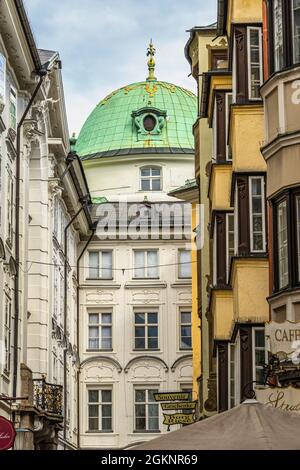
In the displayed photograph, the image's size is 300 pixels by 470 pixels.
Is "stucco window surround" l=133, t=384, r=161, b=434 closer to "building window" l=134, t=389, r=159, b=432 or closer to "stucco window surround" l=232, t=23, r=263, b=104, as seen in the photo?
"building window" l=134, t=389, r=159, b=432

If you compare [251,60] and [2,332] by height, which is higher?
A: [251,60]

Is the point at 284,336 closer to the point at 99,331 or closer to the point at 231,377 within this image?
the point at 231,377

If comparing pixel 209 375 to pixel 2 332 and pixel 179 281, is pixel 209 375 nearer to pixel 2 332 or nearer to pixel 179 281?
pixel 2 332

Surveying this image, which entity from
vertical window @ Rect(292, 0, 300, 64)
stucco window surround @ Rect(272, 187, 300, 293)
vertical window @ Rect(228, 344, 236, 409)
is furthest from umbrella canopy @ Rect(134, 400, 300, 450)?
vertical window @ Rect(228, 344, 236, 409)

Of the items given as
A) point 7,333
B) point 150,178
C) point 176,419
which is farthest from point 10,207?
point 150,178

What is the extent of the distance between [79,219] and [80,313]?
17.2 ft

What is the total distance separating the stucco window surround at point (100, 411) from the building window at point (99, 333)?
1.96 metres

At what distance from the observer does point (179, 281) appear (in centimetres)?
5956

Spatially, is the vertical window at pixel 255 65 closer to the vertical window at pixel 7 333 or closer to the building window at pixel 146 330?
the vertical window at pixel 7 333

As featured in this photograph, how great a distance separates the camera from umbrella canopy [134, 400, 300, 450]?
1310 cm

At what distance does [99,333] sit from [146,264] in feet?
13.1
